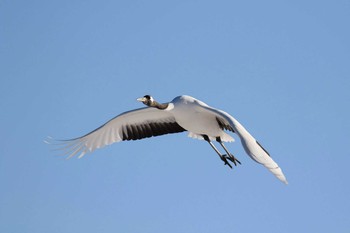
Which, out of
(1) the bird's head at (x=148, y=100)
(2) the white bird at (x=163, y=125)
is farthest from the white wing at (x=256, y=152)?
(1) the bird's head at (x=148, y=100)

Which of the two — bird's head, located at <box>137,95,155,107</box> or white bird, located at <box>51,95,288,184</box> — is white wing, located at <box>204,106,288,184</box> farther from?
bird's head, located at <box>137,95,155,107</box>

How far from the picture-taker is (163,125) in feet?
63.3

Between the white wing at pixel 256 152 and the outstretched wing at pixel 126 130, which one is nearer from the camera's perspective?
the white wing at pixel 256 152

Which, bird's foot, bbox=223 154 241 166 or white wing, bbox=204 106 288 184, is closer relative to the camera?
white wing, bbox=204 106 288 184

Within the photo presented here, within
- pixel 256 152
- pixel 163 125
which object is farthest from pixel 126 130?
pixel 256 152

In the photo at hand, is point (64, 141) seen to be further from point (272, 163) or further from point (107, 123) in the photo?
point (272, 163)

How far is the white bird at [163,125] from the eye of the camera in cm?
1742

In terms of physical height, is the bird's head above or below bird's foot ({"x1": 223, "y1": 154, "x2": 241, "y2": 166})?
above

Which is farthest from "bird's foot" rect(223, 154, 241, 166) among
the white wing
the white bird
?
the white wing

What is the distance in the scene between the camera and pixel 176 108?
691 inches

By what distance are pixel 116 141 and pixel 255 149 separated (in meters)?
6.31

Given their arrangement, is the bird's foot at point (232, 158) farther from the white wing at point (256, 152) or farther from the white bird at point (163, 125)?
the white wing at point (256, 152)

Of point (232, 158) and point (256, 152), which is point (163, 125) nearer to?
point (232, 158)

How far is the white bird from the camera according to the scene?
57.2 feet
